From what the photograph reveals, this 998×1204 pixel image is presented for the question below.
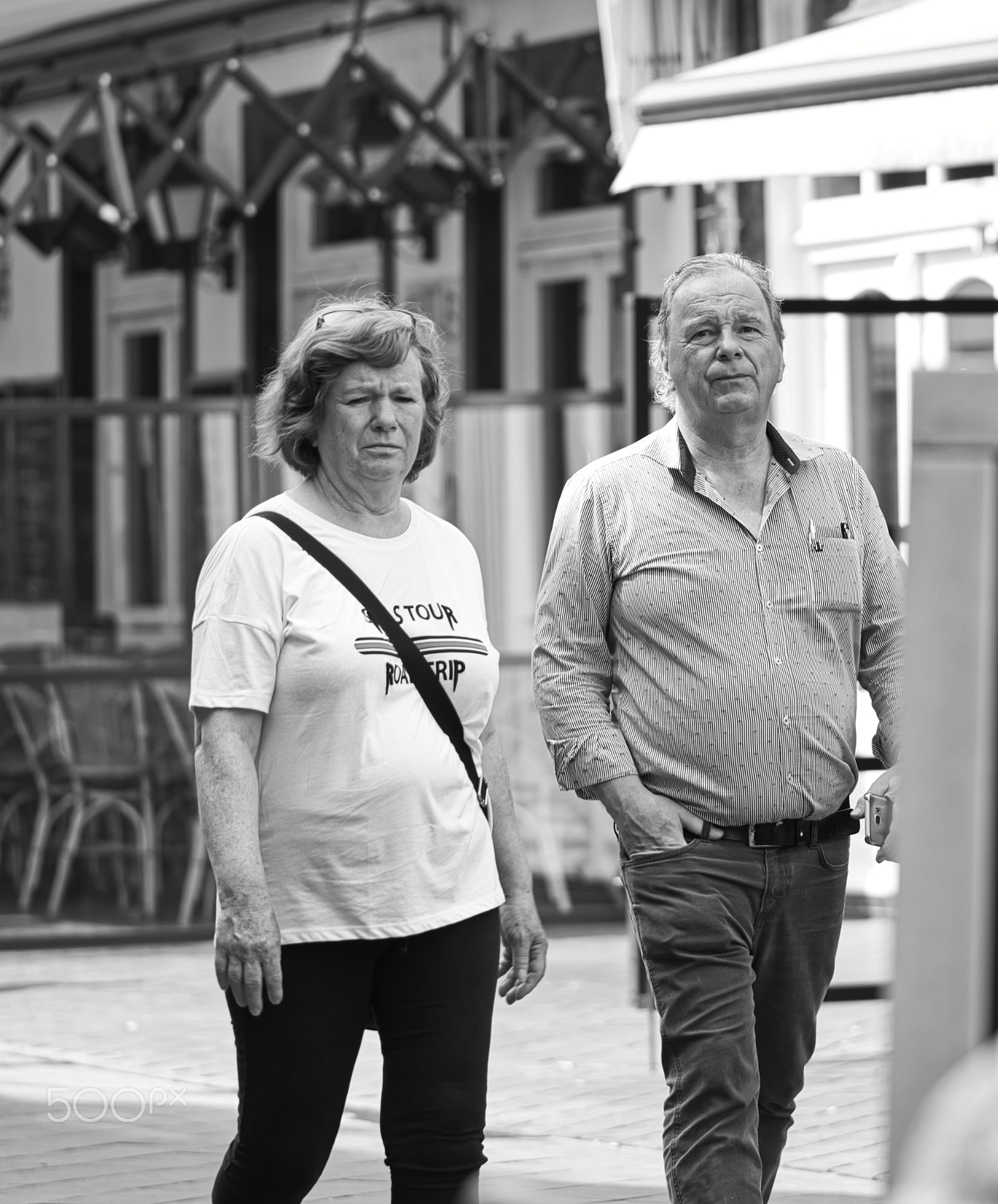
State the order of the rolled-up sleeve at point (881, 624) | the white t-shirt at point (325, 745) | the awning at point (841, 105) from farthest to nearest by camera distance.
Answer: the awning at point (841, 105), the rolled-up sleeve at point (881, 624), the white t-shirt at point (325, 745)

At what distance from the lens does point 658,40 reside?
9.40 metres

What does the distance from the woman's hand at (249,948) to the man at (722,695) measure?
69cm

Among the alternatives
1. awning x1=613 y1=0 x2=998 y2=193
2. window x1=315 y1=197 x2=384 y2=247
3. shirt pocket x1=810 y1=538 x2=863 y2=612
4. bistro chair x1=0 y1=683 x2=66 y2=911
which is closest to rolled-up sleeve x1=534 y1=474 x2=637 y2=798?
shirt pocket x1=810 y1=538 x2=863 y2=612

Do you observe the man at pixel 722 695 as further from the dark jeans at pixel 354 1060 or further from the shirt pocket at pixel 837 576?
the dark jeans at pixel 354 1060

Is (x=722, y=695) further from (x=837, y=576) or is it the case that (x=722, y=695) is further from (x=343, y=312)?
(x=343, y=312)

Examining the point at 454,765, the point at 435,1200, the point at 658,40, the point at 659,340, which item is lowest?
the point at 435,1200

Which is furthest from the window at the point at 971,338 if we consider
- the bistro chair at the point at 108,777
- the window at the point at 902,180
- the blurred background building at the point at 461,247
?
the bistro chair at the point at 108,777

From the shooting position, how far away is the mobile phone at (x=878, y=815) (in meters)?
3.80

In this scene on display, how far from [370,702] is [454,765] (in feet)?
0.64

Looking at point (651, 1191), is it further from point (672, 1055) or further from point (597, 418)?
point (597, 418)

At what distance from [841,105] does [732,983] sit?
2.01 m

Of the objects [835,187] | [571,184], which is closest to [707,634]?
[835,187]

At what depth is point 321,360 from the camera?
373 centimetres

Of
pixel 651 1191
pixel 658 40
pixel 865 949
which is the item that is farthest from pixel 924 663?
pixel 658 40
